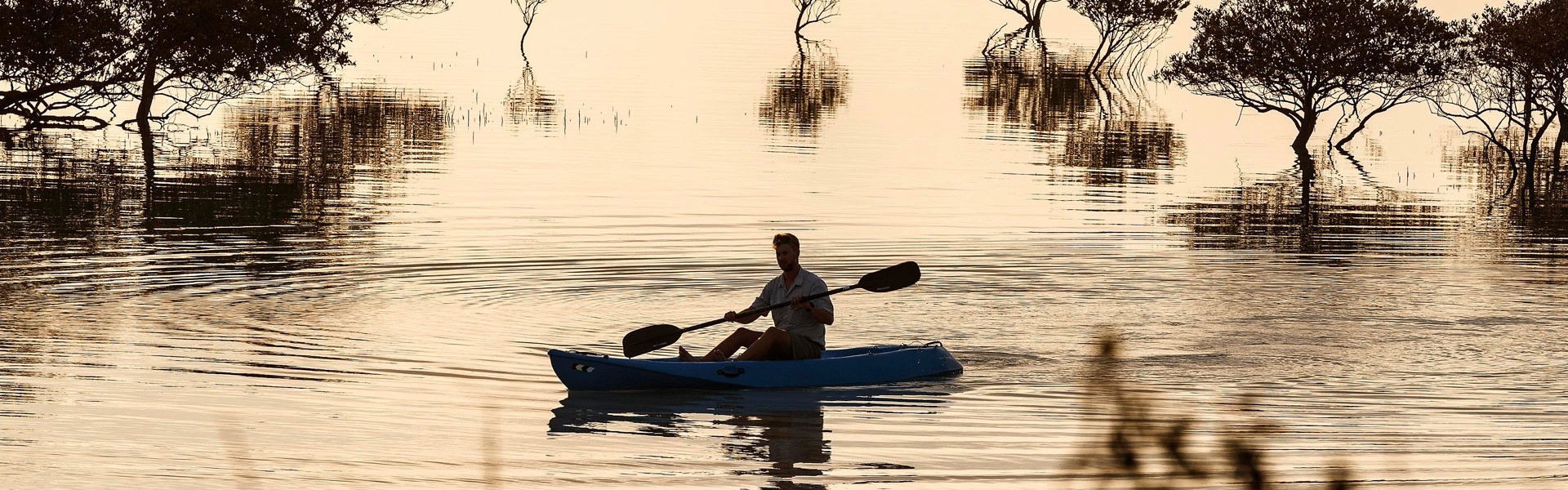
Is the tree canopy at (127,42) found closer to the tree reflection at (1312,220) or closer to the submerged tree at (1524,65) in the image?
the tree reflection at (1312,220)

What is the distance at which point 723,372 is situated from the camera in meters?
14.2

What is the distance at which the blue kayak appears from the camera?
1407 centimetres

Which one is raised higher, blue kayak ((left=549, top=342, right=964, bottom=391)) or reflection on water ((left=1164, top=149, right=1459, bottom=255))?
reflection on water ((left=1164, top=149, right=1459, bottom=255))

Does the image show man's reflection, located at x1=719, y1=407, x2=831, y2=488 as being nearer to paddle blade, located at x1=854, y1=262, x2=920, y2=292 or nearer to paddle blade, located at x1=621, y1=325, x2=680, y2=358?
paddle blade, located at x1=621, y1=325, x2=680, y2=358

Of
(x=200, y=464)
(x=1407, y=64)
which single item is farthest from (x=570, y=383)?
(x=1407, y=64)

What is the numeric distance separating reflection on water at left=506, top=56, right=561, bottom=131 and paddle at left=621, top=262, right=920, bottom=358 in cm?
3266

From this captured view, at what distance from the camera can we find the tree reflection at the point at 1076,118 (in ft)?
135

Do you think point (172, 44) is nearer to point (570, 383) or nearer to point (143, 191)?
point (143, 191)

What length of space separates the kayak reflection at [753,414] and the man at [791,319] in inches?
14.6

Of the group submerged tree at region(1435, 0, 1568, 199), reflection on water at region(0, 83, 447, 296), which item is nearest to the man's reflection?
reflection on water at region(0, 83, 447, 296)

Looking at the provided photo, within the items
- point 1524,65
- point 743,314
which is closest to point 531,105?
point 1524,65

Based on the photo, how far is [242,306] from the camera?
1856cm

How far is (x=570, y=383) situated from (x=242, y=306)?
5613mm

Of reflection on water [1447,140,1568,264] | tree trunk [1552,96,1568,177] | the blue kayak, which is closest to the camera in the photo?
the blue kayak
